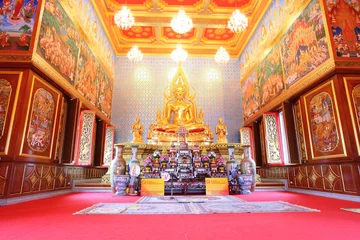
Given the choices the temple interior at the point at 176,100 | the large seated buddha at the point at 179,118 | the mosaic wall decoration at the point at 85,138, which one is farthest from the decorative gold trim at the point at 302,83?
the mosaic wall decoration at the point at 85,138

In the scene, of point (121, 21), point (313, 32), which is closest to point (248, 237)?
point (313, 32)

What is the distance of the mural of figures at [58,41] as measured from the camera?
4.05m

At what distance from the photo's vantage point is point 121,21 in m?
4.88

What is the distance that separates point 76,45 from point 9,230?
493 cm

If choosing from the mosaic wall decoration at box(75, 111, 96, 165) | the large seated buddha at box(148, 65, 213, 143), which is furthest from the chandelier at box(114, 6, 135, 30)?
the large seated buddha at box(148, 65, 213, 143)

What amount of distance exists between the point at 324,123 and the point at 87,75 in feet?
19.9

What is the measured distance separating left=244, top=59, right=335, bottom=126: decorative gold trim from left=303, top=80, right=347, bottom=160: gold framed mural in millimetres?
198

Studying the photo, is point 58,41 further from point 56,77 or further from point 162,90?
point 162,90

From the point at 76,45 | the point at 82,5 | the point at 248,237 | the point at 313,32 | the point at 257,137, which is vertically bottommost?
the point at 248,237

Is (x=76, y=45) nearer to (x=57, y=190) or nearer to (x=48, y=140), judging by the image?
(x=48, y=140)

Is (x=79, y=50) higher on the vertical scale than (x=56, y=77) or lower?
higher

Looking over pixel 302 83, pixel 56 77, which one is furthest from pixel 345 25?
pixel 56 77

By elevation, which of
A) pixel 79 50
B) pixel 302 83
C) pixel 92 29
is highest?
pixel 92 29

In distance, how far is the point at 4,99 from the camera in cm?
347
